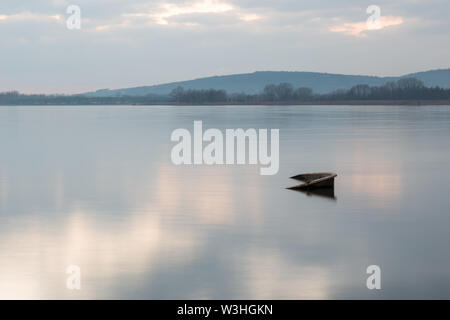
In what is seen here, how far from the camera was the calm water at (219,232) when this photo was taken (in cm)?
1152

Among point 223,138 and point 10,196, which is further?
point 223,138

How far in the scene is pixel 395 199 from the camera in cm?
2161

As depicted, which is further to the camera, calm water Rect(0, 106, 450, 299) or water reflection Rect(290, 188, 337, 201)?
water reflection Rect(290, 188, 337, 201)

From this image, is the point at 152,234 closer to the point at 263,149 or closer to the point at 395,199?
the point at 395,199

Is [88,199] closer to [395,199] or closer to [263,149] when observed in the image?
[395,199]

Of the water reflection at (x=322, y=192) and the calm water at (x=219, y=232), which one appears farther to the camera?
the water reflection at (x=322, y=192)

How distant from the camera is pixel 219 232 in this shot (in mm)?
16109

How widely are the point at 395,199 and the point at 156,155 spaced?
66.4ft

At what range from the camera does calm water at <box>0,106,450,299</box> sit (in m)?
11.5

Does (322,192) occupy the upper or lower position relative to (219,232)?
upper

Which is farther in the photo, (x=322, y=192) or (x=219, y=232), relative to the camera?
(x=322, y=192)
